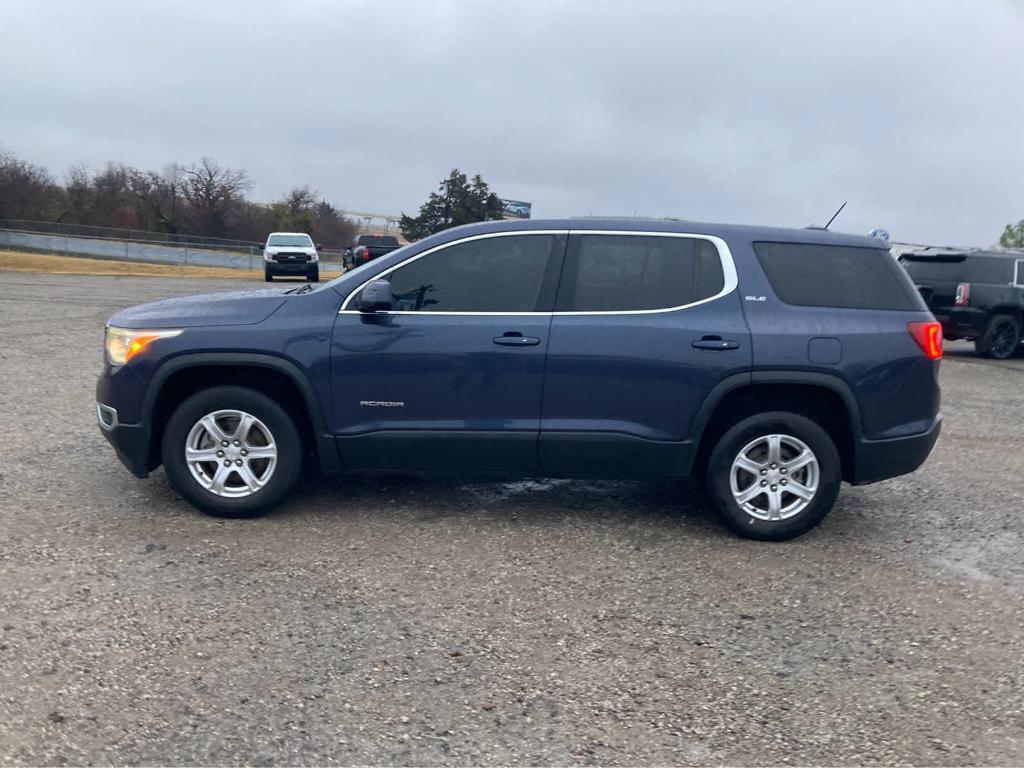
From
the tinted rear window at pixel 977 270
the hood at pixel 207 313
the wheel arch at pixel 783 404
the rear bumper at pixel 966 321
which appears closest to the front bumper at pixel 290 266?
the tinted rear window at pixel 977 270

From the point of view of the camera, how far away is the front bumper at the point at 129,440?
18.1 feet

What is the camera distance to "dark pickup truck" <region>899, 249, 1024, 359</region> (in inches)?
633

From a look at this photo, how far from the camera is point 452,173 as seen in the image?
38938 mm

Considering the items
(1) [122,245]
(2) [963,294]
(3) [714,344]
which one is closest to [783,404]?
(3) [714,344]

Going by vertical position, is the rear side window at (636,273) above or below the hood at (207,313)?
above

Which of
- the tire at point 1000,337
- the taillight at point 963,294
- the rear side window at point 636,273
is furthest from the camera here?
the tire at point 1000,337

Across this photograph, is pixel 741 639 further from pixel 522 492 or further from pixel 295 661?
pixel 522 492

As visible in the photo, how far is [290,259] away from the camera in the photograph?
108ft

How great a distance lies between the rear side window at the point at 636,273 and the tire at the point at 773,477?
85 centimetres

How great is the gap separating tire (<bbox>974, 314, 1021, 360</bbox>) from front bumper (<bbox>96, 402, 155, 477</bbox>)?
14744 millimetres

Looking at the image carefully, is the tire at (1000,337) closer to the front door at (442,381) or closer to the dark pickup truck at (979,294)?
the dark pickup truck at (979,294)

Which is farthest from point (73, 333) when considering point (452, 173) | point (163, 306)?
point (452, 173)

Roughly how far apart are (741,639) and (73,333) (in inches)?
481

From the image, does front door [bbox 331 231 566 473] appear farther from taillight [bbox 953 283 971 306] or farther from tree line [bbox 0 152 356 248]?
tree line [bbox 0 152 356 248]
